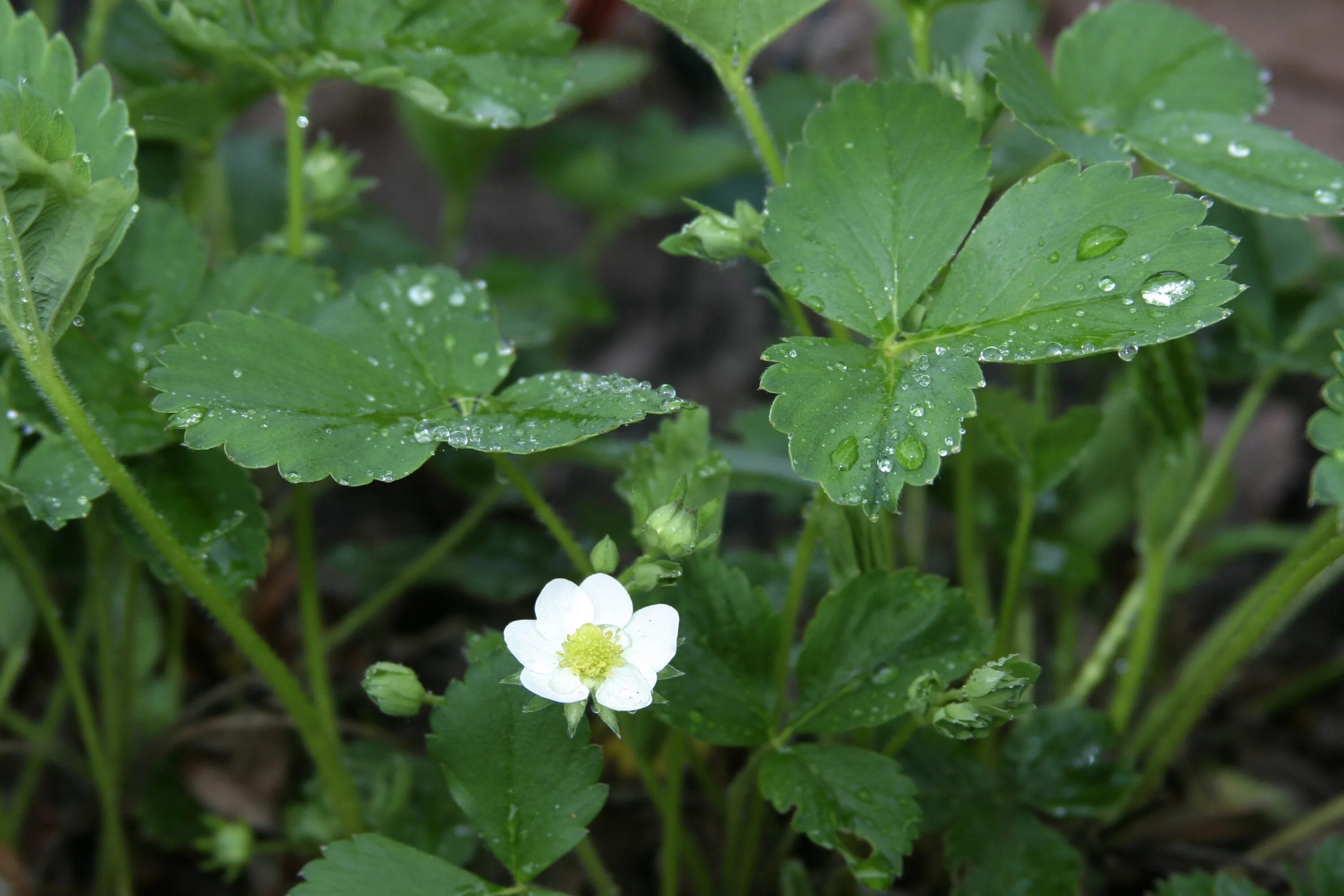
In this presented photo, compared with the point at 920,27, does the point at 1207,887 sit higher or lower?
lower

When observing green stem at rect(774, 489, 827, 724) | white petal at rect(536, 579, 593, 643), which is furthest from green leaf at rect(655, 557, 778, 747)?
white petal at rect(536, 579, 593, 643)

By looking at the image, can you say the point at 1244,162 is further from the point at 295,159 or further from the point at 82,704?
the point at 82,704

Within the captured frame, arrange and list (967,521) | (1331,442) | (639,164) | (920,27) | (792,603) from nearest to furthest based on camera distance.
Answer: (1331,442), (792,603), (920,27), (967,521), (639,164)

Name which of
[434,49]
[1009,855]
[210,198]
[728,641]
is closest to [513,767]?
[728,641]

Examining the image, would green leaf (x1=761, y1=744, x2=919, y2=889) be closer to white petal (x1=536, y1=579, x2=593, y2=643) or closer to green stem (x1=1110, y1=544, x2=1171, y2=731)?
white petal (x1=536, y1=579, x2=593, y2=643)

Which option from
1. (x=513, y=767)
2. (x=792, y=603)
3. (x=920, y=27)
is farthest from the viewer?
(x=920, y=27)

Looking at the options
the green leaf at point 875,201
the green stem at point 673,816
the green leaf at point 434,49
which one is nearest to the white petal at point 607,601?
the green stem at point 673,816

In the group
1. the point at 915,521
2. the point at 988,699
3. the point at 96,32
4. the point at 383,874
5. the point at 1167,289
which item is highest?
the point at 96,32

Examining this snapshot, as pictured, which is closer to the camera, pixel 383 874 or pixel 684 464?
pixel 383 874
